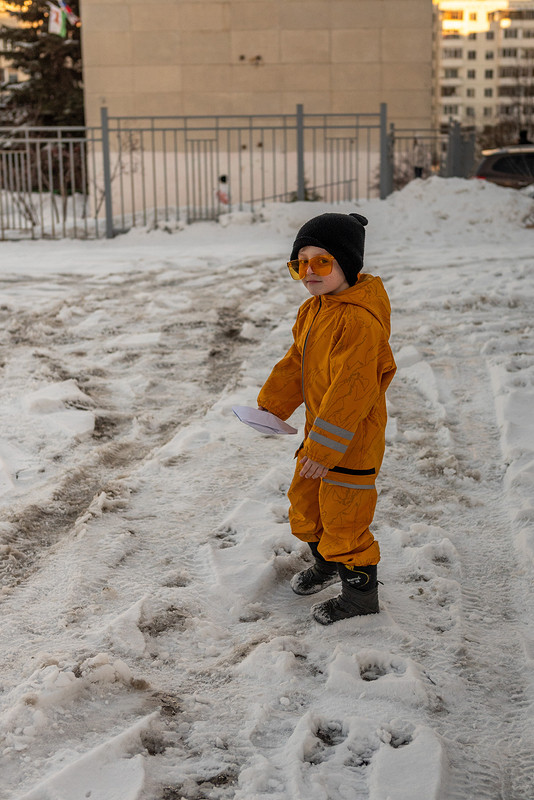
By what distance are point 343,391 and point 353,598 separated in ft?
2.26

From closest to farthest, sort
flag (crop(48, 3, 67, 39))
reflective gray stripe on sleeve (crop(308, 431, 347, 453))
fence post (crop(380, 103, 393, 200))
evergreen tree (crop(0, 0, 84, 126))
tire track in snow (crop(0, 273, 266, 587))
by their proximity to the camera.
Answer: reflective gray stripe on sleeve (crop(308, 431, 347, 453)) < tire track in snow (crop(0, 273, 266, 587)) < fence post (crop(380, 103, 393, 200)) < flag (crop(48, 3, 67, 39)) < evergreen tree (crop(0, 0, 84, 126))

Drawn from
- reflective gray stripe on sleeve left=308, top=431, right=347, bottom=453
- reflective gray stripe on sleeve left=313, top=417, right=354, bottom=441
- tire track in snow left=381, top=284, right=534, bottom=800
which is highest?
reflective gray stripe on sleeve left=313, top=417, right=354, bottom=441

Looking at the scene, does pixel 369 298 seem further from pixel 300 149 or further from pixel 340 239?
pixel 300 149

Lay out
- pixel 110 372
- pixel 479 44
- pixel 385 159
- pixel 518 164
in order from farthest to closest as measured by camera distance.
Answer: pixel 479 44
pixel 385 159
pixel 518 164
pixel 110 372

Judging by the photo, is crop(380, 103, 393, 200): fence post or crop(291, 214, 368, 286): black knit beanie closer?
crop(291, 214, 368, 286): black knit beanie

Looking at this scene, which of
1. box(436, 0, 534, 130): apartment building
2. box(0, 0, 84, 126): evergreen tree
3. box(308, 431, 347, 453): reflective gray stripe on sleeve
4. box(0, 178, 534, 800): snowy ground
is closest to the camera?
box(0, 178, 534, 800): snowy ground

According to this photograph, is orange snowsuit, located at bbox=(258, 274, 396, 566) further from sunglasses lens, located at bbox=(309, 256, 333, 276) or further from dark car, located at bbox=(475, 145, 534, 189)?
dark car, located at bbox=(475, 145, 534, 189)

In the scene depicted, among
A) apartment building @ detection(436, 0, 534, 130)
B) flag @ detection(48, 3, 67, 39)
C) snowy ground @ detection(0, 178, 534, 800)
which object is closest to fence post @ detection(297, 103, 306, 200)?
flag @ detection(48, 3, 67, 39)

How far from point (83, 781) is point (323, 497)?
1.05 metres

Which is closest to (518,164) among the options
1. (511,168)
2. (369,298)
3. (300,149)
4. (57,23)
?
(511,168)

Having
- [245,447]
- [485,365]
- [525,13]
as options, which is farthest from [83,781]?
[525,13]

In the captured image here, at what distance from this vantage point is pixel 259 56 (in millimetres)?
21500

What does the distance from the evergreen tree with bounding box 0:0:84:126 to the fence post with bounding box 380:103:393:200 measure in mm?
11191

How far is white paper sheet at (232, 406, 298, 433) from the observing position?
2.61 metres
